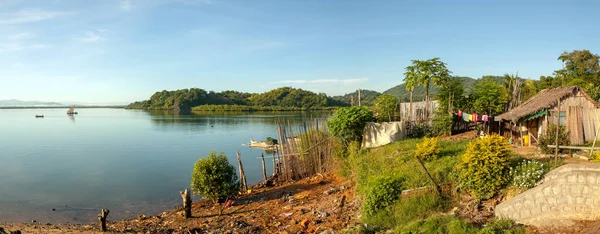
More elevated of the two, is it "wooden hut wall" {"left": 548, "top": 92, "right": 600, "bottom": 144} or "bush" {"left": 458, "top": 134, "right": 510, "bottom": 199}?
"wooden hut wall" {"left": 548, "top": 92, "right": 600, "bottom": 144}

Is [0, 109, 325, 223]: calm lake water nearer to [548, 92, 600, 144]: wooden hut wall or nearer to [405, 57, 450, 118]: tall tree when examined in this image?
[405, 57, 450, 118]: tall tree

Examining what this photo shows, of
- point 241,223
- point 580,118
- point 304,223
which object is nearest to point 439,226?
point 304,223

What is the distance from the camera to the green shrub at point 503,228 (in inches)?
271

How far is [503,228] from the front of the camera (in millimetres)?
7266

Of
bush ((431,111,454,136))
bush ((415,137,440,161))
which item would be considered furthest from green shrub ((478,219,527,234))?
bush ((431,111,454,136))

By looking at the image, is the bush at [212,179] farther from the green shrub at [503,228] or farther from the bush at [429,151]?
the green shrub at [503,228]

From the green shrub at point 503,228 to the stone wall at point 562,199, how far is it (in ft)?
0.91

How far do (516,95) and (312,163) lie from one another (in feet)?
34.8

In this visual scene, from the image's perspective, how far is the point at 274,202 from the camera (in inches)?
473

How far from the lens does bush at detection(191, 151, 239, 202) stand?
11828 mm

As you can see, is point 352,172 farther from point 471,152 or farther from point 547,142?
point 547,142

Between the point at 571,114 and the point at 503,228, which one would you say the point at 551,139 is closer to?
the point at 571,114

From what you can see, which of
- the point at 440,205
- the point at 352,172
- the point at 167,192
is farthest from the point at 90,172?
the point at 440,205

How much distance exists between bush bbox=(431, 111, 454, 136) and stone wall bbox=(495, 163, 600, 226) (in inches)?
351
